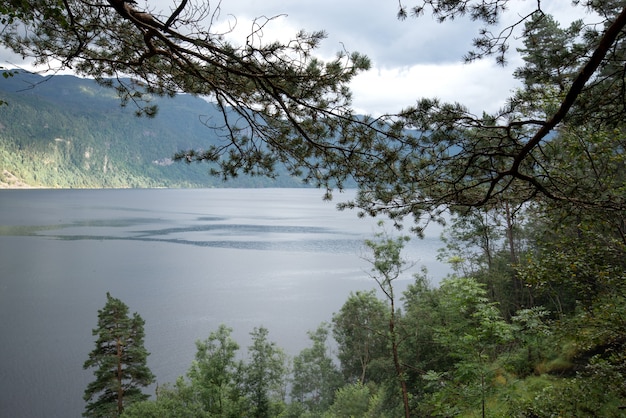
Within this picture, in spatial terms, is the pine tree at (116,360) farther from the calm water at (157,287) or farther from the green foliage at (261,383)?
the calm water at (157,287)

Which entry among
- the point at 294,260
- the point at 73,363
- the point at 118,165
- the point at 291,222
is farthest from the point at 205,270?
the point at 118,165

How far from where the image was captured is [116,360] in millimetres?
13984

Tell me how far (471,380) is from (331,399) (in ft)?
51.4

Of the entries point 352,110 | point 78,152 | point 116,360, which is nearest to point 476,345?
point 352,110

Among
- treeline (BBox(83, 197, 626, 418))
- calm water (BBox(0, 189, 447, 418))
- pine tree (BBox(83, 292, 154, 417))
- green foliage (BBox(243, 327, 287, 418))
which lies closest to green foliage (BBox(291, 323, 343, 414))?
treeline (BBox(83, 197, 626, 418))

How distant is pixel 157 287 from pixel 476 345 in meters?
29.8

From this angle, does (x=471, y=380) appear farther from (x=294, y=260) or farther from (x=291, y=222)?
(x=291, y=222)

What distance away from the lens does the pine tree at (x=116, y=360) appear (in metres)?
13.7

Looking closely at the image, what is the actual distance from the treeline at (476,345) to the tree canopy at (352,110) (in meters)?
0.53

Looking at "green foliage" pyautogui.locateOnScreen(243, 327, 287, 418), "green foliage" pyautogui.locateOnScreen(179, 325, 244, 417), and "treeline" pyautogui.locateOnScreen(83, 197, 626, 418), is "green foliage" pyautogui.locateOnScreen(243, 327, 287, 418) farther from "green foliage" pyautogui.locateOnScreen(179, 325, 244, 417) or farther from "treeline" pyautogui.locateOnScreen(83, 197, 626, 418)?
"green foliage" pyautogui.locateOnScreen(179, 325, 244, 417)

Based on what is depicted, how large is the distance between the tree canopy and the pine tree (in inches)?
481

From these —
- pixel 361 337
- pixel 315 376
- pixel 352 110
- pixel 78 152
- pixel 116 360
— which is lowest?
pixel 315 376

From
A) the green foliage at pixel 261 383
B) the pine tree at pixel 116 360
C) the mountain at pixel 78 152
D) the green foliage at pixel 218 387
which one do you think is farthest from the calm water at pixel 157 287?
the mountain at pixel 78 152

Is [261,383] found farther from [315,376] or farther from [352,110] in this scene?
[352,110]
